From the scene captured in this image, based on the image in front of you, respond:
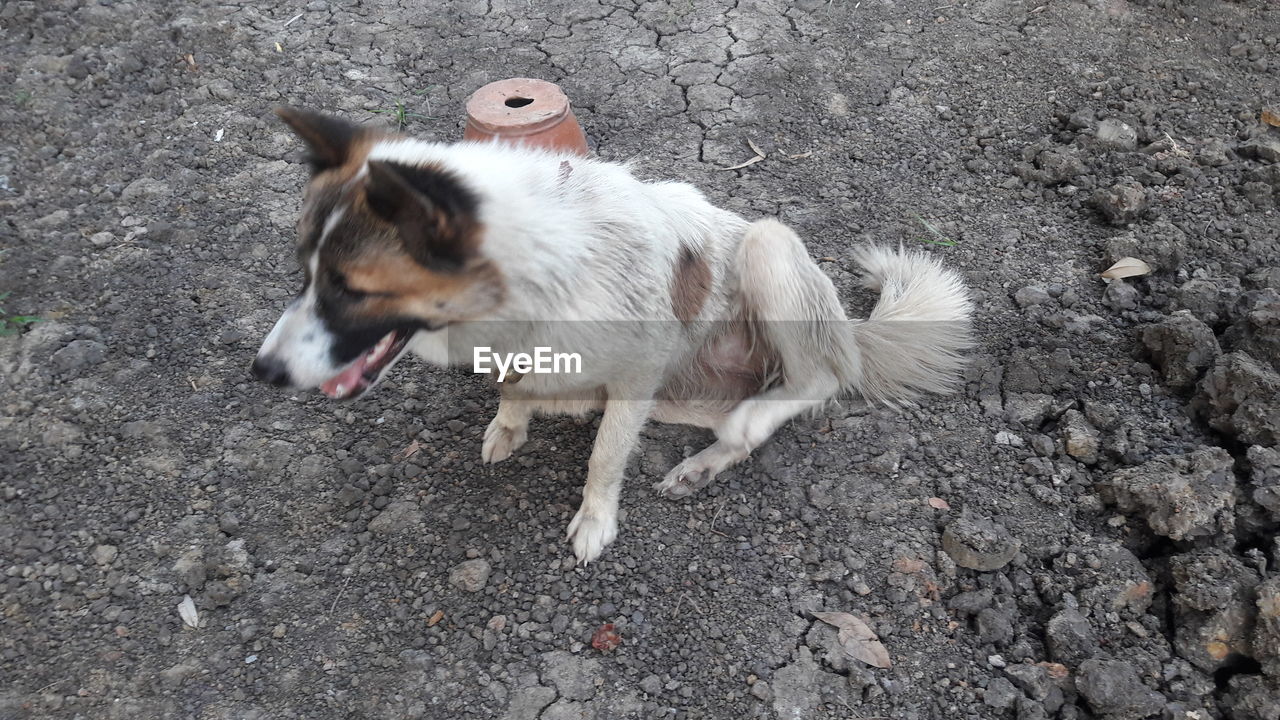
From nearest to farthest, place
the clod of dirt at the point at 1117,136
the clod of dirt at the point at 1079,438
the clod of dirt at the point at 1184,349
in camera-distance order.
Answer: the clod of dirt at the point at 1079,438 < the clod of dirt at the point at 1184,349 < the clod of dirt at the point at 1117,136

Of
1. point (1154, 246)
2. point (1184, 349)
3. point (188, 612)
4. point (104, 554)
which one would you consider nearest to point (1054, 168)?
point (1154, 246)

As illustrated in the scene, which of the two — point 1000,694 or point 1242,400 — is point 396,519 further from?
point 1242,400

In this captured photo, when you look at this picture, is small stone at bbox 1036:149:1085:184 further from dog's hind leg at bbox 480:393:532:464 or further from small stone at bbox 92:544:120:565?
small stone at bbox 92:544:120:565

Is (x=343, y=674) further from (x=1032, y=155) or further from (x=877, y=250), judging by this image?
(x=1032, y=155)

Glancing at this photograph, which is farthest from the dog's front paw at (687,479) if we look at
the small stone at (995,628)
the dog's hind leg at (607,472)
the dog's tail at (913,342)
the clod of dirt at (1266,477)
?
the clod of dirt at (1266,477)

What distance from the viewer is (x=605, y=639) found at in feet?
8.93

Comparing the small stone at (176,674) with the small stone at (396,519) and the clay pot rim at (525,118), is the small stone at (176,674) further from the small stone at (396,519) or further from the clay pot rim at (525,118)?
the clay pot rim at (525,118)

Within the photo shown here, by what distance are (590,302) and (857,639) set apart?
1398 mm

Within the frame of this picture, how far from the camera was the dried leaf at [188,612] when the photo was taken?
8.83 ft

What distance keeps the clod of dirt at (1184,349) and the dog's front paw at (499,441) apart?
8.41 feet

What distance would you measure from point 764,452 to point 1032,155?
2.45m

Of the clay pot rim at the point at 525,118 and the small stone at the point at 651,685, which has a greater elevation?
the clay pot rim at the point at 525,118

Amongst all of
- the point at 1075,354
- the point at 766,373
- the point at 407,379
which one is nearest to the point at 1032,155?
the point at 1075,354

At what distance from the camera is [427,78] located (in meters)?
5.05
